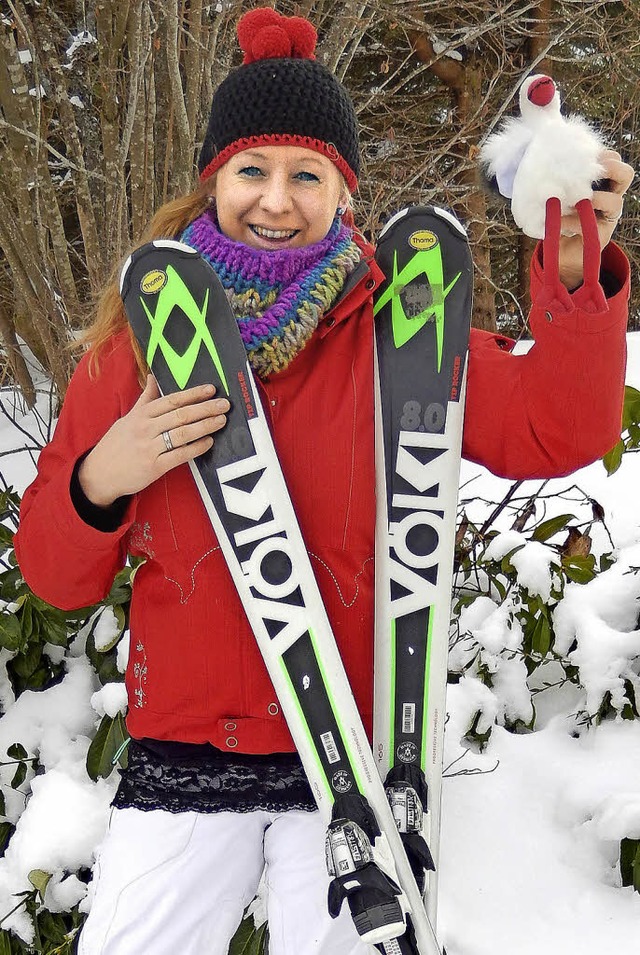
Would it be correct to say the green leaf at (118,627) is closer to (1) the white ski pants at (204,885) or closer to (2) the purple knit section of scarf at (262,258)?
(1) the white ski pants at (204,885)

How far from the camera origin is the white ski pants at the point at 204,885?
1282mm

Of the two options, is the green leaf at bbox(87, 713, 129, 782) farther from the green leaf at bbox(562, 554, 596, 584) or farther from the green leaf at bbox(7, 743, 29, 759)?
the green leaf at bbox(562, 554, 596, 584)

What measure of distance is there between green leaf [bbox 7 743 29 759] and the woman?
0.78 metres

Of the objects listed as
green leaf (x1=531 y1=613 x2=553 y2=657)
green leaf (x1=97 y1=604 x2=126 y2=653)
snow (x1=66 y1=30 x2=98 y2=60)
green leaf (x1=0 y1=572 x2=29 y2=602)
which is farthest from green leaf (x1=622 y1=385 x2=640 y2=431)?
snow (x1=66 y1=30 x2=98 y2=60)

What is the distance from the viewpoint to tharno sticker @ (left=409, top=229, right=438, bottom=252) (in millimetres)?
1423

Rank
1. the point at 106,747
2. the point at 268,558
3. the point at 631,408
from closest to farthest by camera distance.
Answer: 1. the point at 268,558
2. the point at 106,747
3. the point at 631,408

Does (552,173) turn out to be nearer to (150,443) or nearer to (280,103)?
(280,103)

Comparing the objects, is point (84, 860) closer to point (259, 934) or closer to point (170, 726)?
point (259, 934)

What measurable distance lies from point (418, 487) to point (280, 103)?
0.69m

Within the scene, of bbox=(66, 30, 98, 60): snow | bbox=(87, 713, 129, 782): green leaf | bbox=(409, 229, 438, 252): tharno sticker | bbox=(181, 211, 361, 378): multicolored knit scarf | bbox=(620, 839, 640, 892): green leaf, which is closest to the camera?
bbox=(181, 211, 361, 378): multicolored knit scarf

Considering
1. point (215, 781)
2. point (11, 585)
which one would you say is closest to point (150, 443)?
point (215, 781)

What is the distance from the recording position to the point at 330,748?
4.20 ft

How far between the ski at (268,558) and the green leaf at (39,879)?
885 millimetres

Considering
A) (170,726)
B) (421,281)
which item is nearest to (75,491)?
(170,726)
